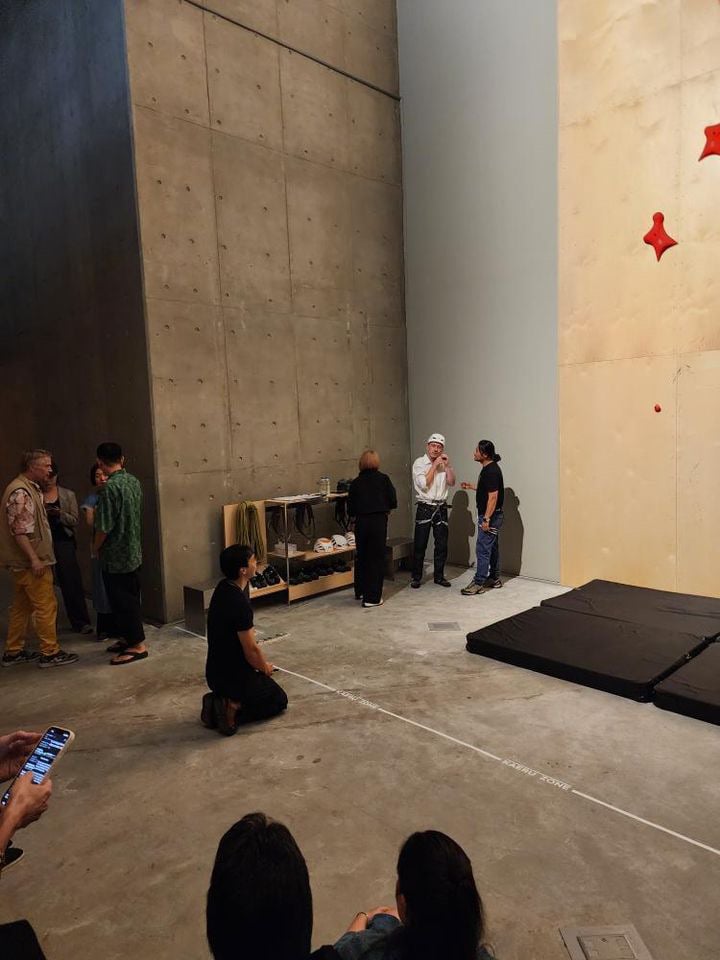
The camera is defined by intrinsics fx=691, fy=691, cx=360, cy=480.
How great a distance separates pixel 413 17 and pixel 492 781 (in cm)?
861

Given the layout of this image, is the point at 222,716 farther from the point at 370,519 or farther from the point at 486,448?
the point at 486,448

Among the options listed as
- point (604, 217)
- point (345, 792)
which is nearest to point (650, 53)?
point (604, 217)

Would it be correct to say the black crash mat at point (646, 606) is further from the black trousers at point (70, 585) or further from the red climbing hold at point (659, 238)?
the black trousers at point (70, 585)

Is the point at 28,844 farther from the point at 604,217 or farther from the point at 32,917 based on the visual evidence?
the point at 604,217

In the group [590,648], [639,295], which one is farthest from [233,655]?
[639,295]

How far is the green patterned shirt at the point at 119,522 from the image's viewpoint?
543cm

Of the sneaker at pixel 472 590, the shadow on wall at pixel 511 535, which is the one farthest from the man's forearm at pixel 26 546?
the shadow on wall at pixel 511 535

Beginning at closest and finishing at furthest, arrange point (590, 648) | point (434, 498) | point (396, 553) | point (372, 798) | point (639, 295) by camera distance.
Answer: point (372, 798)
point (590, 648)
point (639, 295)
point (434, 498)
point (396, 553)

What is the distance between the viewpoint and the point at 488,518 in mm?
Answer: 7168

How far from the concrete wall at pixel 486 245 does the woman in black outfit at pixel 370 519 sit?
1790mm

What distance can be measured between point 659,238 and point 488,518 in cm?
314

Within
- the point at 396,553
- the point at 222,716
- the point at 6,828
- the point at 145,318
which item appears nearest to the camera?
the point at 6,828

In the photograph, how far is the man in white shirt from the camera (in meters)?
7.57

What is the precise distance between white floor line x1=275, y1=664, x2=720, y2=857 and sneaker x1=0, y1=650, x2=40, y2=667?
2.27 metres
